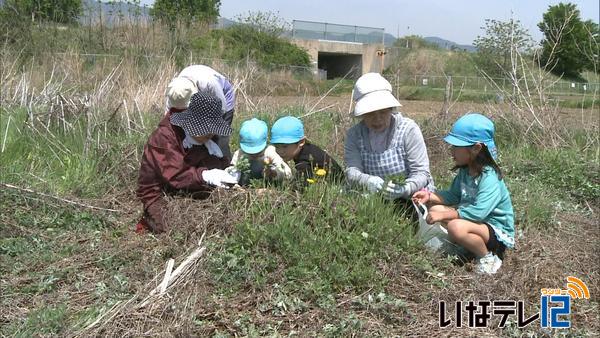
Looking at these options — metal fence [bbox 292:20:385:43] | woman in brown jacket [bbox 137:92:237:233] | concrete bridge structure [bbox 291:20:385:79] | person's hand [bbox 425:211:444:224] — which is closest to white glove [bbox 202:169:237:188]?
woman in brown jacket [bbox 137:92:237:233]

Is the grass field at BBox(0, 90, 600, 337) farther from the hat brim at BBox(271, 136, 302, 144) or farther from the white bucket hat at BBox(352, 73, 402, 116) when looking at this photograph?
the white bucket hat at BBox(352, 73, 402, 116)

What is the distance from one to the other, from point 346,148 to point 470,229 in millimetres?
1029

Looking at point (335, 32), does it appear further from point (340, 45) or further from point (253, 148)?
point (253, 148)

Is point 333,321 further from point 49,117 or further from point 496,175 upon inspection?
point 49,117

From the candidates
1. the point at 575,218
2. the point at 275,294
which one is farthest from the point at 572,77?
the point at 275,294

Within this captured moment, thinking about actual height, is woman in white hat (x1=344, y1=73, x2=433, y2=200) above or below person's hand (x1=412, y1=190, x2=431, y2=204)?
above

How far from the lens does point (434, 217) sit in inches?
119

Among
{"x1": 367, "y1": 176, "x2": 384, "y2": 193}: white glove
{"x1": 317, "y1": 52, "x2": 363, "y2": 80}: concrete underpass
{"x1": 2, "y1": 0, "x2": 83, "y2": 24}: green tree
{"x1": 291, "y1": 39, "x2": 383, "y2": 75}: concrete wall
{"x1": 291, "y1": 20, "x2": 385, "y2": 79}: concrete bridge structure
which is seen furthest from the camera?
{"x1": 317, "y1": 52, "x2": 363, "y2": 80}: concrete underpass

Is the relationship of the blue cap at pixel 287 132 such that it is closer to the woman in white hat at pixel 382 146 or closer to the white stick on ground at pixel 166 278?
the woman in white hat at pixel 382 146

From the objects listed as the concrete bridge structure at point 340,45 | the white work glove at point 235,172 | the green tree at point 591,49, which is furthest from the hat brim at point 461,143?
the concrete bridge structure at point 340,45

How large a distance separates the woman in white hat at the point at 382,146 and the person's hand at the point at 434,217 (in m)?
0.31

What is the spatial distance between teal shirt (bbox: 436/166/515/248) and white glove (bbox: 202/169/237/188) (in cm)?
144

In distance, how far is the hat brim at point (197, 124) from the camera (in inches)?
142

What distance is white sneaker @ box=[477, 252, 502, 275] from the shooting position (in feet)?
10.0
